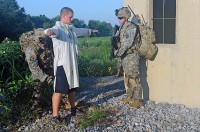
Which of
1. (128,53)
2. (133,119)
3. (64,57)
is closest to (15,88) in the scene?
(64,57)

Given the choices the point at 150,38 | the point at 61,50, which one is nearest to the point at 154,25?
the point at 150,38

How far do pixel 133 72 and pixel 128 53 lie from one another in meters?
0.37

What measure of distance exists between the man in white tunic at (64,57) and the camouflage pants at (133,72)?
117 centimetres

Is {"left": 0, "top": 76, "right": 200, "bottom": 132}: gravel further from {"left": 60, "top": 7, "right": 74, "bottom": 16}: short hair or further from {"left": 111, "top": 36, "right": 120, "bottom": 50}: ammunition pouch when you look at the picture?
{"left": 60, "top": 7, "right": 74, "bottom": 16}: short hair

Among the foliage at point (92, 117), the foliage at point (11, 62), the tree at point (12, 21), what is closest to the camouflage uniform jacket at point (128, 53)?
the foliage at point (92, 117)

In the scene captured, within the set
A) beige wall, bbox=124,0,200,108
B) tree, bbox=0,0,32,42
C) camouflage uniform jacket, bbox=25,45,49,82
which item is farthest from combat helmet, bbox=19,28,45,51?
tree, bbox=0,0,32,42

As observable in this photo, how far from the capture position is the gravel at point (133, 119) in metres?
6.11

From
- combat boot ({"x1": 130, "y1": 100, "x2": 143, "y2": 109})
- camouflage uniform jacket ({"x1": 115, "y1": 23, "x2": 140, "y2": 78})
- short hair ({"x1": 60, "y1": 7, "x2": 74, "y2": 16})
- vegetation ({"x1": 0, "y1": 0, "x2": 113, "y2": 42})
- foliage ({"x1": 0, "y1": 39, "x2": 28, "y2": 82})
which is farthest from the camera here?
vegetation ({"x1": 0, "y1": 0, "x2": 113, "y2": 42})

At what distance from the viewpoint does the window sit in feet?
24.5

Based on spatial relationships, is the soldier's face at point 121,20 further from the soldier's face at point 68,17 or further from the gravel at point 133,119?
the gravel at point 133,119

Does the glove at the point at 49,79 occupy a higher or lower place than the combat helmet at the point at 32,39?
lower

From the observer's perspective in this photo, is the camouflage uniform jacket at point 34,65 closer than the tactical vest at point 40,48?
Yes

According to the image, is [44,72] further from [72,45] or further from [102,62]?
[102,62]

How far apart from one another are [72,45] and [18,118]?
1539 mm
